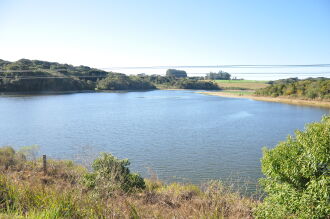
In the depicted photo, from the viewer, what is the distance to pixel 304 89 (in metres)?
60.1

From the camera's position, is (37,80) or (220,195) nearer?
(220,195)

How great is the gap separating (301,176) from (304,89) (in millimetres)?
62137

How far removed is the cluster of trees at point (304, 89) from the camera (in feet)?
177

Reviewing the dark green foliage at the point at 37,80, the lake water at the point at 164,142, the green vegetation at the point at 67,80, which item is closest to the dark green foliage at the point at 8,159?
the lake water at the point at 164,142

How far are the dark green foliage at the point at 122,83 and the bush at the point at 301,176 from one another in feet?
281

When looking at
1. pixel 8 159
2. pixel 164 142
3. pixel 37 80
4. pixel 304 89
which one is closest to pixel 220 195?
pixel 8 159

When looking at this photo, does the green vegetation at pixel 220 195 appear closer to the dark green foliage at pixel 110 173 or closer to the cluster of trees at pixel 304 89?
the dark green foliage at pixel 110 173

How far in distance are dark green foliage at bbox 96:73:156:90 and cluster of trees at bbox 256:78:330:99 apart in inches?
1928

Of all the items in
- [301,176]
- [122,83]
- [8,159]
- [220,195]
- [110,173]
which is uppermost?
[122,83]

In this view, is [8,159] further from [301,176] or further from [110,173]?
[301,176]

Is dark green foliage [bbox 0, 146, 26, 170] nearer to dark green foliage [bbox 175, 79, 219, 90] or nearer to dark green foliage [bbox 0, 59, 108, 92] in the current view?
dark green foliage [bbox 0, 59, 108, 92]

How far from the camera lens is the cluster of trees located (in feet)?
177

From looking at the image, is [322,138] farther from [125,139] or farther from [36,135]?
[36,135]

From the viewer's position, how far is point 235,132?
76.4 feet
